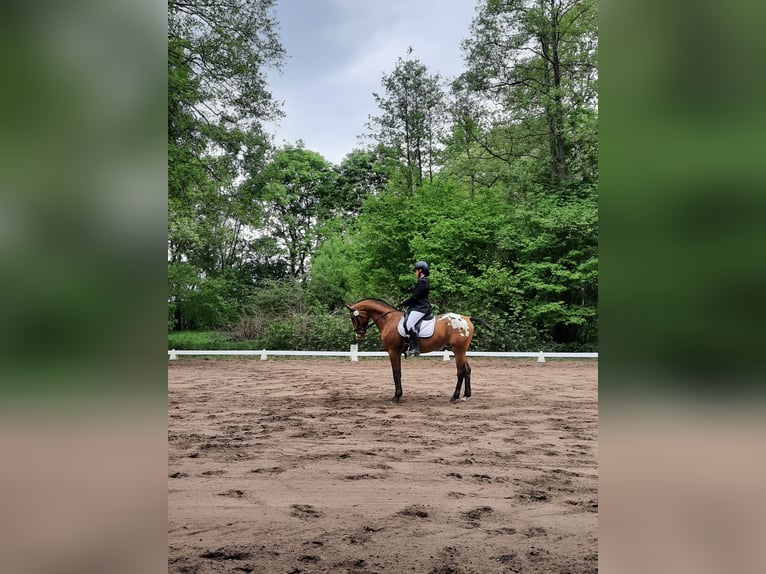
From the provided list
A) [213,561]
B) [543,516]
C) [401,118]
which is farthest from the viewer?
[401,118]

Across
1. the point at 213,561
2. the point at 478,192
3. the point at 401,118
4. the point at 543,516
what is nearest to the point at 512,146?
the point at 478,192

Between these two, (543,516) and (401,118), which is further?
(401,118)

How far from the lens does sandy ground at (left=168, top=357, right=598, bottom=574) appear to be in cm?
292

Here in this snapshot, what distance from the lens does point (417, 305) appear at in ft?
26.7

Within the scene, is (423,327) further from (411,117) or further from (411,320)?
(411,117)

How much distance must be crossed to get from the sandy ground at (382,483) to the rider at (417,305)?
108 centimetres

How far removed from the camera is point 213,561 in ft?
9.21

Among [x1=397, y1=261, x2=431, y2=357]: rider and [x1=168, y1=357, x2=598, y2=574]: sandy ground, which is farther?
[x1=397, y1=261, x2=431, y2=357]: rider

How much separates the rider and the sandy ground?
1082mm

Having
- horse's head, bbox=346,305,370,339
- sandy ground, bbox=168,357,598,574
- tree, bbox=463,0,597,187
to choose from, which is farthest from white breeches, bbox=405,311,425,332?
tree, bbox=463,0,597,187

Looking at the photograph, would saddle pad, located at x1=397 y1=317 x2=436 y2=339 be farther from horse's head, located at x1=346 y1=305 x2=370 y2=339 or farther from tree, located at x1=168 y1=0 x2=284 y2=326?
tree, located at x1=168 y1=0 x2=284 y2=326
